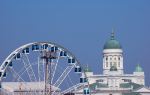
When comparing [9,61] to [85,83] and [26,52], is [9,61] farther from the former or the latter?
[85,83]

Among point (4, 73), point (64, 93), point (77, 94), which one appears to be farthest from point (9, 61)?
point (77, 94)

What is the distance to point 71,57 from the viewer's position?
89625 millimetres

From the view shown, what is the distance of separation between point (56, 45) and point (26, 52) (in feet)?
9.69

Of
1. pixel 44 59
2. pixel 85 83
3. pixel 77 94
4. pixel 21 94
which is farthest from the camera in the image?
pixel 77 94

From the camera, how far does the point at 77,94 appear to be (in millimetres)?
196500

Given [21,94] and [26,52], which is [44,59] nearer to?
[26,52]

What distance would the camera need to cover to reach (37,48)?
85000 millimetres

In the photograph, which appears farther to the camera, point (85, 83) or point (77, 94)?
point (77, 94)

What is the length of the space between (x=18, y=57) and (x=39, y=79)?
3910 mm

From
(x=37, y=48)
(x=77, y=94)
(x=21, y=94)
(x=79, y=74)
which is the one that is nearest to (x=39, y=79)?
(x=37, y=48)

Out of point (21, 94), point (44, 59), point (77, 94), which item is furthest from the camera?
point (77, 94)

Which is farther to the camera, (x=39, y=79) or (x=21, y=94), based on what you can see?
(x=21, y=94)

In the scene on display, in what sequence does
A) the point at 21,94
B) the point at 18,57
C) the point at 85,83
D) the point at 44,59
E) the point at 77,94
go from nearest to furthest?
the point at 44,59 < the point at 18,57 < the point at 85,83 < the point at 21,94 < the point at 77,94

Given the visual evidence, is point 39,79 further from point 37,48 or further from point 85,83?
point 85,83
